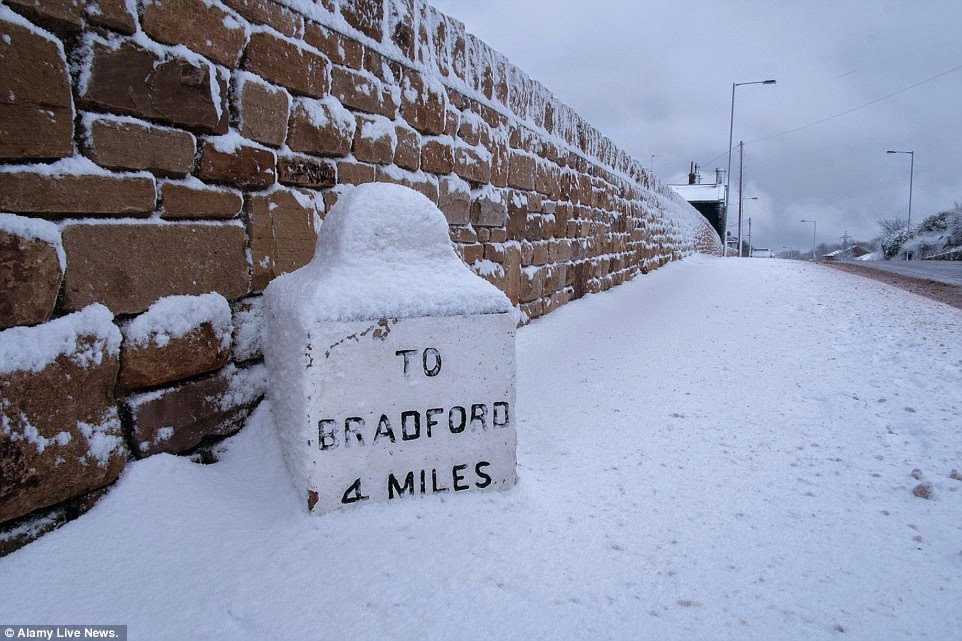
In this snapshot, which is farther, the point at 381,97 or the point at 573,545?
the point at 381,97

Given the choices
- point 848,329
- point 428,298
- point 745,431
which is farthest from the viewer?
point 848,329

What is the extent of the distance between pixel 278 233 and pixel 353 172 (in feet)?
1.60

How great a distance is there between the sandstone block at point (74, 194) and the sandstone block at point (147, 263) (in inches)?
1.8

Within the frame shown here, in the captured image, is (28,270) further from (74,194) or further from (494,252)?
(494,252)

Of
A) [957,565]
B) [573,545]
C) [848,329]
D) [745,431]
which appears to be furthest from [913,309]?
[573,545]

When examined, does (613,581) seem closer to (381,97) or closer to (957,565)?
(957,565)

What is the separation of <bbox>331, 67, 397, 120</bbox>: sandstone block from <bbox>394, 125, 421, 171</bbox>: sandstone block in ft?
0.33

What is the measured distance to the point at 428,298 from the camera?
5.19ft

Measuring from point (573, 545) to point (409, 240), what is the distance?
1.02m

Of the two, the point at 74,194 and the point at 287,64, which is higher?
the point at 287,64

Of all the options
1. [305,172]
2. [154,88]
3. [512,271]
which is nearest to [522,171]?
[512,271]

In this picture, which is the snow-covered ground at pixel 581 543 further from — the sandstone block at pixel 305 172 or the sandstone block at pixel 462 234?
the sandstone block at pixel 462 234

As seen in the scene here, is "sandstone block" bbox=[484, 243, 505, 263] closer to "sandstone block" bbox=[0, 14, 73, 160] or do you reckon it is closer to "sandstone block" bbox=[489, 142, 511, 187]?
"sandstone block" bbox=[489, 142, 511, 187]

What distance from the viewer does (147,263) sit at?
157 cm
